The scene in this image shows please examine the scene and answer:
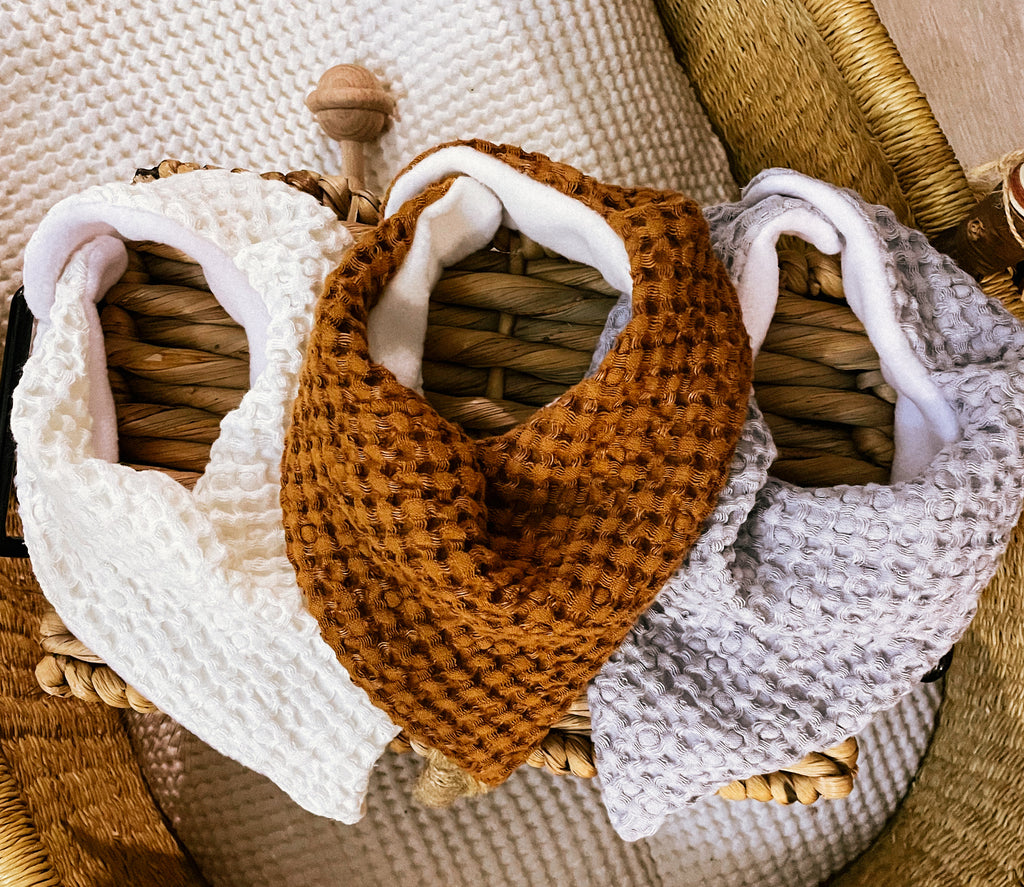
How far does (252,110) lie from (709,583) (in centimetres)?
66

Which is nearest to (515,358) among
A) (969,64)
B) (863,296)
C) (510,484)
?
(510,484)

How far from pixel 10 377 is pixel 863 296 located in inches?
22.0

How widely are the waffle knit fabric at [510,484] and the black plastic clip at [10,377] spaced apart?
241mm

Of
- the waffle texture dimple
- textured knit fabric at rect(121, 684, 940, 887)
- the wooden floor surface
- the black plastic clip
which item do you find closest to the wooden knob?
the waffle texture dimple

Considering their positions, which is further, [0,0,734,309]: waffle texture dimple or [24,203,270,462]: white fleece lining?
[0,0,734,309]: waffle texture dimple

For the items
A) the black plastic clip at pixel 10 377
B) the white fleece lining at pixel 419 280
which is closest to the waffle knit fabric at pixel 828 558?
the white fleece lining at pixel 419 280

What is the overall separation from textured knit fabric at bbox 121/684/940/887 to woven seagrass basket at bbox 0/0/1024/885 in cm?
4

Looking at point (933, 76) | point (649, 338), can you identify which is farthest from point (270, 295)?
point (933, 76)

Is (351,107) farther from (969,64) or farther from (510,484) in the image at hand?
(969,64)

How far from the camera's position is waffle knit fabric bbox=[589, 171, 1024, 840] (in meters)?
0.41

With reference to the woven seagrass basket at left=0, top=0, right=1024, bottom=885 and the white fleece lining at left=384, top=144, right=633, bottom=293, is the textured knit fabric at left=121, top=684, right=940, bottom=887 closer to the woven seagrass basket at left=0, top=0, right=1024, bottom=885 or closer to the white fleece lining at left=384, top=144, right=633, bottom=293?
the woven seagrass basket at left=0, top=0, right=1024, bottom=885

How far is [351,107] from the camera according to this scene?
2.22ft

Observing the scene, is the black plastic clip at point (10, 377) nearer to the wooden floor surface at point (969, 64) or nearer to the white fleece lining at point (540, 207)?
the white fleece lining at point (540, 207)

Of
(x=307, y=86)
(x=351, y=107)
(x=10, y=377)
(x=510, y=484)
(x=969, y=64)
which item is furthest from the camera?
(x=969, y=64)
